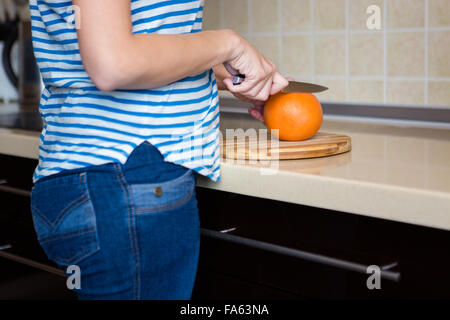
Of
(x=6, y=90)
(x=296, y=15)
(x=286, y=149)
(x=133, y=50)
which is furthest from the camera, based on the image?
(x=6, y=90)

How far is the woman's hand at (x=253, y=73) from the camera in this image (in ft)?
2.79

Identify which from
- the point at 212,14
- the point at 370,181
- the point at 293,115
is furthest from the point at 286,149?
the point at 212,14

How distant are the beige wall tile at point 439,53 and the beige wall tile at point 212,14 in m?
0.64

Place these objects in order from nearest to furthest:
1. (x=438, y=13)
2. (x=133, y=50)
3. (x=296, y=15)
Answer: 1. (x=133, y=50)
2. (x=438, y=13)
3. (x=296, y=15)

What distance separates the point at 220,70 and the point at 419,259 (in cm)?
46

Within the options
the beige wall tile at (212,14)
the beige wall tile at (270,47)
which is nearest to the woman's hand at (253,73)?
the beige wall tile at (270,47)

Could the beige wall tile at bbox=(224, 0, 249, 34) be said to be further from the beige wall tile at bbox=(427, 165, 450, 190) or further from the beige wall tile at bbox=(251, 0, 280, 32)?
the beige wall tile at bbox=(427, 165, 450, 190)

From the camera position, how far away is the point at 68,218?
75 centimetres

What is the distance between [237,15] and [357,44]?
0.39 meters

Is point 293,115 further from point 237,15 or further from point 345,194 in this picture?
point 237,15

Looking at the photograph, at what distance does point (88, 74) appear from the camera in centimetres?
72
